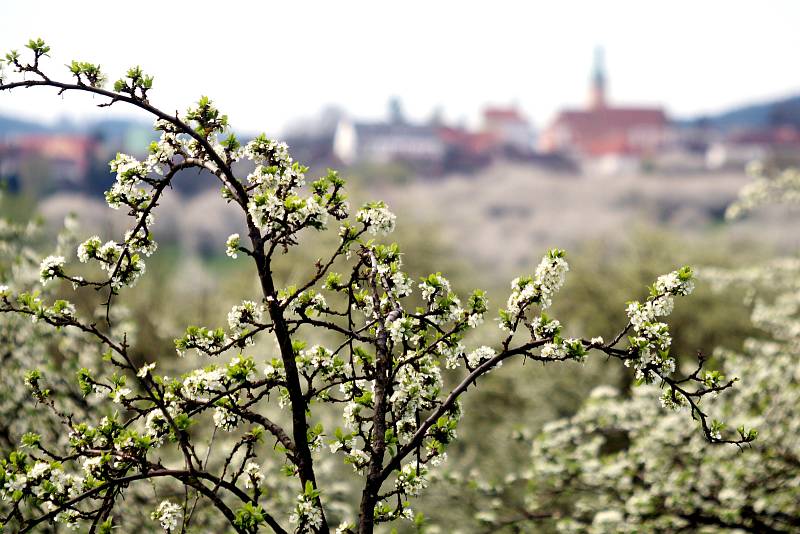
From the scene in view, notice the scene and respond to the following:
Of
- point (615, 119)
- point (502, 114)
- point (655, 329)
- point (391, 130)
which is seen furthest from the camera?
point (502, 114)

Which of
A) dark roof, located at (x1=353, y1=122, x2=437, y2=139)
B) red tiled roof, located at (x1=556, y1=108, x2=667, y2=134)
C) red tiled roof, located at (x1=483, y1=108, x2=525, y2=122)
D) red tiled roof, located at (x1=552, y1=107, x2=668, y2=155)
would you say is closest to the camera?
dark roof, located at (x1=353, y1=122, x2=437, y2=139)

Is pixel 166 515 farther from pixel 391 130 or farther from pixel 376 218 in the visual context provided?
pixel 391 130

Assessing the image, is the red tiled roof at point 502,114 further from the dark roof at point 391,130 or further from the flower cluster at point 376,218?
the flower cluster at point 376,218

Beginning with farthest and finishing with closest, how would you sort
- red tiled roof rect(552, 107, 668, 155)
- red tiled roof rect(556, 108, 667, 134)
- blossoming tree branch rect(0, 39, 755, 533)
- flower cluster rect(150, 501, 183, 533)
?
red tiled roof rect(556, 108, 667, 134) < red tiled roof rect(552, 107, 668, 155) < flower cluster rect(150, 501, 183, 533) < blossoming tree branch rect(0, 39, 755, 533)

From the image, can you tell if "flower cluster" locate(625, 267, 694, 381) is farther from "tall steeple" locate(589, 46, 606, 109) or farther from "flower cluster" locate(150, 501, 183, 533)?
"tall steeple" locate(589, 46, 606, 109)

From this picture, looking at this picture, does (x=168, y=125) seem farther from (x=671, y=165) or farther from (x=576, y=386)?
(x=671, y=165)

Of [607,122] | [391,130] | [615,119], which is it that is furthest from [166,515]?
[615,119]

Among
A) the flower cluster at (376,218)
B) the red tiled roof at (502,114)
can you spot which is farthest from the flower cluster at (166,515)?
the red tiled roof at (502,114)

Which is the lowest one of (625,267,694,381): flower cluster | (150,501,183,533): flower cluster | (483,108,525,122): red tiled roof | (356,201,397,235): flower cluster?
(150,501,183,533): flower cluster

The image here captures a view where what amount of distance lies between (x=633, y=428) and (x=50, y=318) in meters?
7.54

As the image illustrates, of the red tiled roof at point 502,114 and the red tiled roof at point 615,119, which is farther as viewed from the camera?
the red tiled roof at point 502,114

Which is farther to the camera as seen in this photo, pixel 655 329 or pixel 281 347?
pixel 281 347

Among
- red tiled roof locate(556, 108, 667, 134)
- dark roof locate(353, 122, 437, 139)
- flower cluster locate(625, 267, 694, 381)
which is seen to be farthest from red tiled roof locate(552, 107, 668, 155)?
flower cluster locate(625, 267, 694, 381)

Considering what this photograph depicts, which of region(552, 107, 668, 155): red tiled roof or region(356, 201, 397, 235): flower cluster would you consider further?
region(552, 107, 668, 155): red tiled roof
